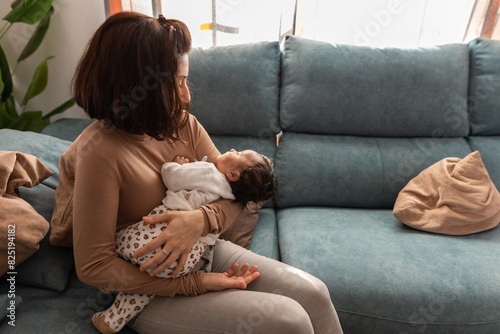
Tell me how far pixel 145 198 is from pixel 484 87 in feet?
6.11

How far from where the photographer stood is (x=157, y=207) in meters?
0.94

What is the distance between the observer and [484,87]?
68.2 inches

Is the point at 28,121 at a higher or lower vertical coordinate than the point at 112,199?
lower

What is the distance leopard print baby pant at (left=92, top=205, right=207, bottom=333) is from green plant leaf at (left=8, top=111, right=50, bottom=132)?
1337 millimetres

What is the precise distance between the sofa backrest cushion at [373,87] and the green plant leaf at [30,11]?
131cm

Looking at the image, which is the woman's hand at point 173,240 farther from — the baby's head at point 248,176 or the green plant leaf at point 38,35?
the green plant leaf at point 38,35

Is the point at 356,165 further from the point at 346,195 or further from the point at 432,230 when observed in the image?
the point at 432,230

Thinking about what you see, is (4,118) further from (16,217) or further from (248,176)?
(248,176)

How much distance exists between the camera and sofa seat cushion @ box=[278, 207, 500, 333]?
111cm

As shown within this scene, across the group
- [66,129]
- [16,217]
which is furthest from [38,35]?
[16,217]

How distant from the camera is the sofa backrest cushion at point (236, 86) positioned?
5.54ft

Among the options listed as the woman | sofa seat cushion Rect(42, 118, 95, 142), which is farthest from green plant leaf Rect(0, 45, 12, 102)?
the woman

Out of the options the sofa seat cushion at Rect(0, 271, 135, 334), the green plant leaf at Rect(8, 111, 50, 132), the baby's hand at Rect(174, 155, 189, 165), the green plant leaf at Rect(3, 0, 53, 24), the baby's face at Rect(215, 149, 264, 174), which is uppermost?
the green plant leaf at Rect(3, 0, 53, 24)

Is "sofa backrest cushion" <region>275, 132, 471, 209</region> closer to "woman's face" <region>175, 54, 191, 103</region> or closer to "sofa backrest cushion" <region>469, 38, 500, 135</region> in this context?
"sofa backrest cushion" <region>469, 38, 500, 135</region>
